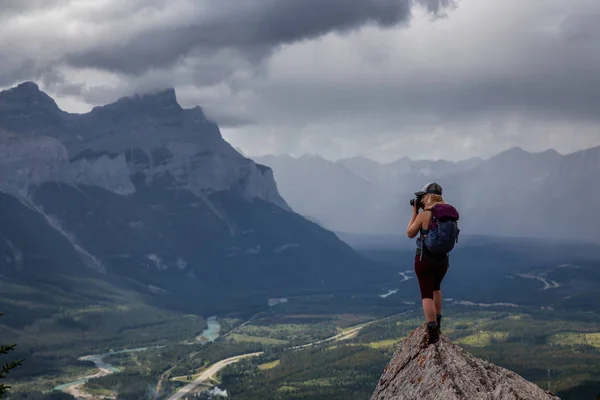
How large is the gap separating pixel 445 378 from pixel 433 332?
199 cm

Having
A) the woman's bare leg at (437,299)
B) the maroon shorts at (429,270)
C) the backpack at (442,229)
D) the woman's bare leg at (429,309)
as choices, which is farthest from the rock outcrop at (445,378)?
the backpack at (442,229)

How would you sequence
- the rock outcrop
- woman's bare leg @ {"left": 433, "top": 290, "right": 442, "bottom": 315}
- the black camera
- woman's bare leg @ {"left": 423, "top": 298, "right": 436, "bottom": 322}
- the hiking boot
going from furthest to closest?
the black camera, woman's bare leg @ {"left": 433, "top": 290, "right": 442, "bottom": 315}, woman's bare leg @ {"left": 423, "top": 298, "right": 436, "bottom": 322}, the hiking boot, the rock outcrop

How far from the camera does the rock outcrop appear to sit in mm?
15438

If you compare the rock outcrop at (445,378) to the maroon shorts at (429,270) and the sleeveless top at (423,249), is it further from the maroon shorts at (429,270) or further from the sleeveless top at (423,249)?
the sleeveless top at (423,249)

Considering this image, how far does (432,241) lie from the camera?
18.0 m

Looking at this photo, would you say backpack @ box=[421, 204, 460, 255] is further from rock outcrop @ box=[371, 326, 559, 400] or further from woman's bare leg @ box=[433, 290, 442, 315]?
rock outcrop @ box=[371, 326, 559, 400]

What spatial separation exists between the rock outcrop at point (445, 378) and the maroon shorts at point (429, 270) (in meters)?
1.00

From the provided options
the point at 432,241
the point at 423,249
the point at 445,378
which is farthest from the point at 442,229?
the point at 445,378

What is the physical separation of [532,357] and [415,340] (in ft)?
615

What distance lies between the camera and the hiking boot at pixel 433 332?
17781 mm

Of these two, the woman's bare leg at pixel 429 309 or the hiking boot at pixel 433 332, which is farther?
the woman's bare leg at pixel 429 309

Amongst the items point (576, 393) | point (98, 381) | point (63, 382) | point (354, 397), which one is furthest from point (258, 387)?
point (576, 393)

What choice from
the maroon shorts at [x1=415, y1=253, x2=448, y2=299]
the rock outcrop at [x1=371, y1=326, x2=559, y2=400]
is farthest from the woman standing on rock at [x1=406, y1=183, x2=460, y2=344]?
the rock outcrop at [x1=371, y1=326, x2=559, y2=400]

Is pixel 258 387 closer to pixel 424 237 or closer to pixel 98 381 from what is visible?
pixel 98 381
